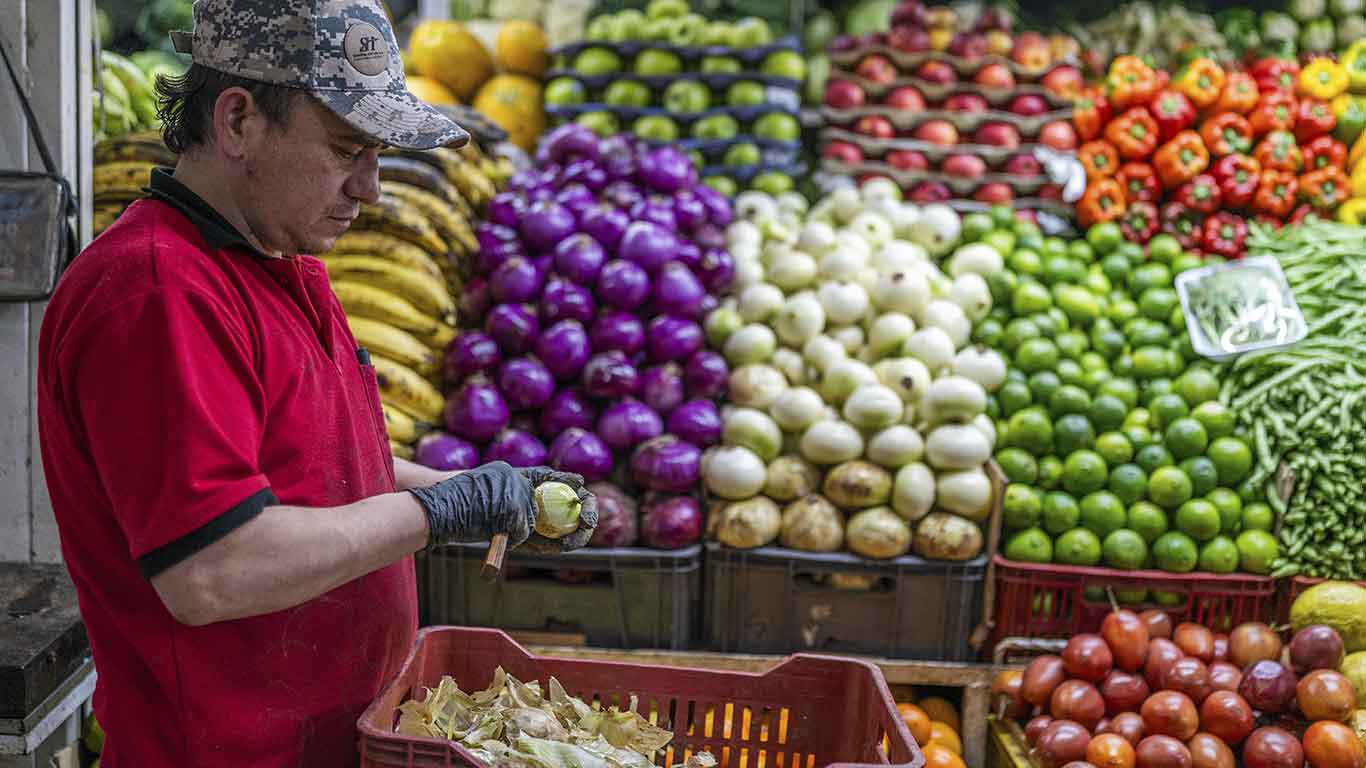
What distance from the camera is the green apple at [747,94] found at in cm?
534

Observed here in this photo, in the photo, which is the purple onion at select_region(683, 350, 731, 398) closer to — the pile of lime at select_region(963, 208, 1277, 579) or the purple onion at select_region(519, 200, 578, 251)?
the purple onion at select_region(519, 200, 578, 251)

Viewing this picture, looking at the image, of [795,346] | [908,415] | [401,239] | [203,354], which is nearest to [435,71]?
[401,239]

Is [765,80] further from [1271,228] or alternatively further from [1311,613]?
[1311,613]

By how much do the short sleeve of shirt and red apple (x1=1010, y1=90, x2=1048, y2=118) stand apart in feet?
15.6

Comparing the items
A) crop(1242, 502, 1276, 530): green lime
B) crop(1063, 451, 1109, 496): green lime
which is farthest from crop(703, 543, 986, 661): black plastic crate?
crop(1242, 502, 1276, 530): green lime

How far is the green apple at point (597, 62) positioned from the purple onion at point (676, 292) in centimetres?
180

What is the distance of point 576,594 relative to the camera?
3670 millimetres

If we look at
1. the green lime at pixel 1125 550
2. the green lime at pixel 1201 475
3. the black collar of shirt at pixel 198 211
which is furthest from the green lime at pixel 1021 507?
the black collar of shirt at pixel 198 211

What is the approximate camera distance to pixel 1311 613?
3.49 meters

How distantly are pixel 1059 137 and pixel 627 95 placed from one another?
2110 mm

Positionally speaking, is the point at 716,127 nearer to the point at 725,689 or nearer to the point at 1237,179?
the point at 1237,179

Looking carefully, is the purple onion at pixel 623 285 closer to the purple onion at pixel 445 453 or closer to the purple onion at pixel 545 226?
the purple onion at pixel 545 226

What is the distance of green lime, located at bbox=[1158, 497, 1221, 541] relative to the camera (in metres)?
3.73

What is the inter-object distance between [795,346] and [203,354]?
10.0 ft
